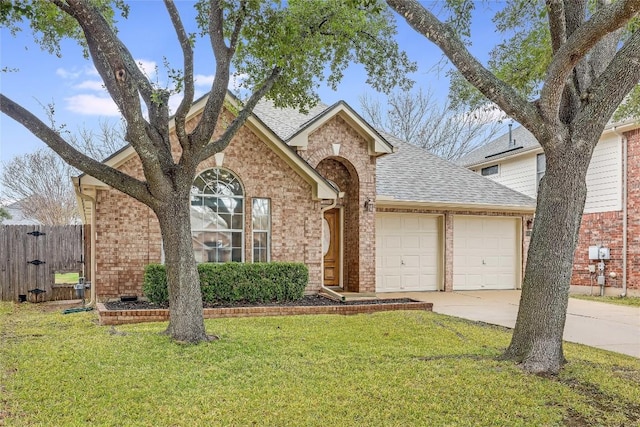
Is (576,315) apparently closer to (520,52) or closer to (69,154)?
(520,52)

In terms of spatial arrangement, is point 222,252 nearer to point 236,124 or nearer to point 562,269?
point 236,124

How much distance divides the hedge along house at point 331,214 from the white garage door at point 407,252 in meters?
0.03

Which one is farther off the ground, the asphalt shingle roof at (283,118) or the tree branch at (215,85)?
the asphalt shingle roof at (283,118)

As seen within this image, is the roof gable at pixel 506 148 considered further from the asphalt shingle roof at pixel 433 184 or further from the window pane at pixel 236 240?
the window pane at pixel 236 240

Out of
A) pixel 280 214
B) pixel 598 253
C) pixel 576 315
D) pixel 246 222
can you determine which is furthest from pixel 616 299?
pixel 246 222

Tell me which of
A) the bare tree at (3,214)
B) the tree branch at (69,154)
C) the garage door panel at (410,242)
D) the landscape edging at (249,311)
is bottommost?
the landscape edging at (249,311)

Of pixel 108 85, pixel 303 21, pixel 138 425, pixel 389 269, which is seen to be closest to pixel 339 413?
pixel 138 425

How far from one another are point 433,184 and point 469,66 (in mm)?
9876

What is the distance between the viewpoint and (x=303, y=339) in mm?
7098

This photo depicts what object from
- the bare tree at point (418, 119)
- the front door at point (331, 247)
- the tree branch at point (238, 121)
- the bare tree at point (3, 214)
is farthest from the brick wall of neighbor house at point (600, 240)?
the bare tree at point (3, 214)

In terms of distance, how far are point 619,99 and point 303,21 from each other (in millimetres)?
5123

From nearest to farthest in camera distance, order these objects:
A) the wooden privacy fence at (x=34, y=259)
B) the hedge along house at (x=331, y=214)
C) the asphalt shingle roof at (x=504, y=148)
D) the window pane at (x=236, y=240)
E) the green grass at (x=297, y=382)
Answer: the green grass at (x=297, y=382)
the hedge along house at (x=331, y=214)
the window pane at (x=236, y=240)
the wooden privacy fence at (x=34, y=259)
the asphalt shingle roof at (x=504, y=148)

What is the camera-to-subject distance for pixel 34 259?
488 inches

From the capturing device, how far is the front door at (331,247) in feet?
44.9
